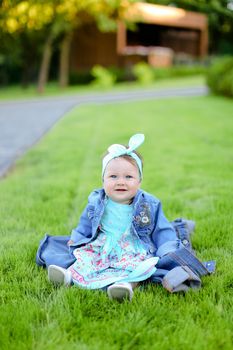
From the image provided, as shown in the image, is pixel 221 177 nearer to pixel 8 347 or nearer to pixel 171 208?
pixel 171 208

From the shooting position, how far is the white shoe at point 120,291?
2.47 meters

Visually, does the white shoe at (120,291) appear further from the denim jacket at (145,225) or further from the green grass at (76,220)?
the denim jacket at (145,225)

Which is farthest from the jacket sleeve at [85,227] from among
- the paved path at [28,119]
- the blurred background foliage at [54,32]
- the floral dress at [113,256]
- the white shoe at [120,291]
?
the blurred background foliage at [54,32]

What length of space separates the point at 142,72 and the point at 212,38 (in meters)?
15.1

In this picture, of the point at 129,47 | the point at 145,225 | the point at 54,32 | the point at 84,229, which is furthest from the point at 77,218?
the point at 129,47

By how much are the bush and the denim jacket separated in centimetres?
1112

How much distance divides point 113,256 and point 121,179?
462 millimetres

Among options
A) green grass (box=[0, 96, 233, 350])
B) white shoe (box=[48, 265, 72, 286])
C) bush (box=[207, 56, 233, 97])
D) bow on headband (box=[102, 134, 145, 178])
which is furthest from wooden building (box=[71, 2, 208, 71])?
white shoe (box=[48, 265, 72, 286])

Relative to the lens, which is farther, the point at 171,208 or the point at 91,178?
the point at 91,178

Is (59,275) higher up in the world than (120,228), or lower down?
lower down

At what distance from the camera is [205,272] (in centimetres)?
281

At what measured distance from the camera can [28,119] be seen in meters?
11.7

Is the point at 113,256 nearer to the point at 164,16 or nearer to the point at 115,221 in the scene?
the point at 115,221

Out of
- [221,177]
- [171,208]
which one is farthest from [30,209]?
[221,177]
